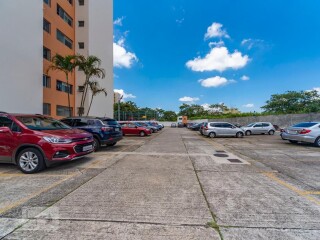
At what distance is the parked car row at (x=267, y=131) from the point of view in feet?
40.5

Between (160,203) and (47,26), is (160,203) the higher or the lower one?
the lower one

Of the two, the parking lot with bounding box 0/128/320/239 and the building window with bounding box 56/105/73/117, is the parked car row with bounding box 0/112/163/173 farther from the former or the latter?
the building window with bounding box 56/105/73/117

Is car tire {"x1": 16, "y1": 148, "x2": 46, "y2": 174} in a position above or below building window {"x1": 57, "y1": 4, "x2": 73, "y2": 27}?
below

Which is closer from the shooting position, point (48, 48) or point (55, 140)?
point (55, 140)

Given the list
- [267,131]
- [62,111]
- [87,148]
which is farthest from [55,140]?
[267,131]

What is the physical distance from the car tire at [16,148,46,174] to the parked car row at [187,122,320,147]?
1359 centimetres

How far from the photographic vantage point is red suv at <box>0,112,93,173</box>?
6012 mm

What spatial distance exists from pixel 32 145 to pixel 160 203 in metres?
4.33

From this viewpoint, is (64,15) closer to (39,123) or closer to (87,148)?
(39,123)

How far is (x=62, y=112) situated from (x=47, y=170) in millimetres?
18825

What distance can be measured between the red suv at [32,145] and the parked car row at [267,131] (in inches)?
496

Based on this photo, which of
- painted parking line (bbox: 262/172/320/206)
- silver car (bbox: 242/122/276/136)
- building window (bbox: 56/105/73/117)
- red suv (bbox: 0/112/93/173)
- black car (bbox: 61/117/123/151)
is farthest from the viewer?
silver car (bbox: 242/122/276/136)

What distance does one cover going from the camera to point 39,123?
695cm

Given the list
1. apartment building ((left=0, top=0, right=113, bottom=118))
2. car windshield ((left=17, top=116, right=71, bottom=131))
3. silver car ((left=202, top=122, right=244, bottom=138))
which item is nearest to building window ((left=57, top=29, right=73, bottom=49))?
apartment building ((left=0, top=0, right=113, bottom=118))
